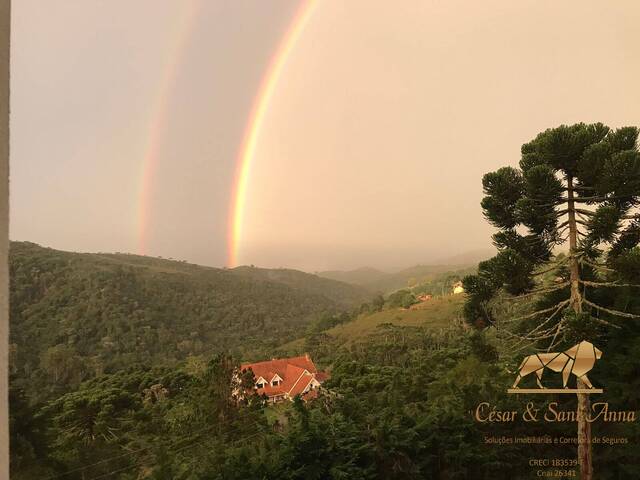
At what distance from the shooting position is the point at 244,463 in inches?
199

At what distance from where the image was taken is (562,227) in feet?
18.2

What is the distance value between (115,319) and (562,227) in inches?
1619

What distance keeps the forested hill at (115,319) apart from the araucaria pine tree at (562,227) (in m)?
21.4

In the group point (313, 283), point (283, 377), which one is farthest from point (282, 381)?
point (313, 283)

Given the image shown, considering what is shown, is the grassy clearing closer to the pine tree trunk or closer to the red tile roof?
the red tile roof

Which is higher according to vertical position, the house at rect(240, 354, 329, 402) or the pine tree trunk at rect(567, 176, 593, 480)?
the pine tree trunk at rect(567, 176, 593, 480)

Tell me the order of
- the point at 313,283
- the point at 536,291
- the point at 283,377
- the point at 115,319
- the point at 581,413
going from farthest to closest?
the point at 313,283 → the point at 115,319 → the point at 283,377 → the point at 536,291 → the point at 581,413

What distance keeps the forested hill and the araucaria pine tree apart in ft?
70.3

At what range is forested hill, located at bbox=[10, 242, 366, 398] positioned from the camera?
28.0m

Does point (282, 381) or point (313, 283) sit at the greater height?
point (282, 381)

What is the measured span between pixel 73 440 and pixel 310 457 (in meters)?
7.26

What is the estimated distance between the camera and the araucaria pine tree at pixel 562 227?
510cm

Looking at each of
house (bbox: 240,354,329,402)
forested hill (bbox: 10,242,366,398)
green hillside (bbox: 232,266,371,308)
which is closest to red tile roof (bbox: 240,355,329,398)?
house (bbox: 240,354,329,402)

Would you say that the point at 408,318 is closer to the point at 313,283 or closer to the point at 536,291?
the point at 536,291
